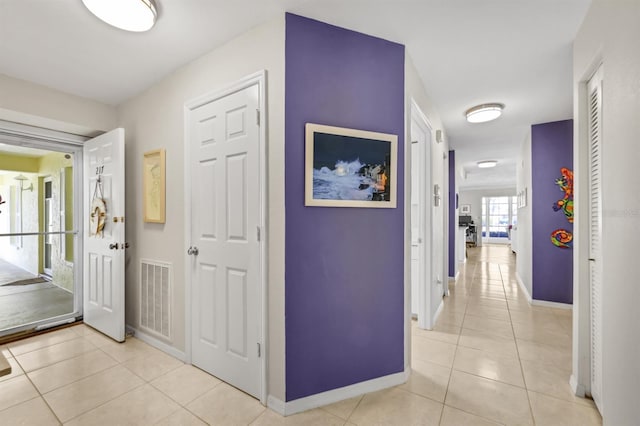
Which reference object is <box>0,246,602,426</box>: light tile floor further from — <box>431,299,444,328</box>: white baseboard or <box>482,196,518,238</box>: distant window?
<box>482,196,518,238</box>: distant window

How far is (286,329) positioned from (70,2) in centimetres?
234

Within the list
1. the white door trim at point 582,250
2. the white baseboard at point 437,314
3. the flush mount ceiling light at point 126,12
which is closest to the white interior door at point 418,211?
the white baseboard at point 437,314

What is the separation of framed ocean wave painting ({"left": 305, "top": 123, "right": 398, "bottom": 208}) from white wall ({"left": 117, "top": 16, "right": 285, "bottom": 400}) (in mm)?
204

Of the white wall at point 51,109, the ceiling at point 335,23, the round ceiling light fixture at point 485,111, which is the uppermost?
the ceiling at point 335,23

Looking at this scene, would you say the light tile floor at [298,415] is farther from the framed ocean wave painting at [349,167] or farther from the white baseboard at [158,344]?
the framed ocean wave painting at [349,167]

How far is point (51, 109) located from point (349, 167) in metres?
3.02

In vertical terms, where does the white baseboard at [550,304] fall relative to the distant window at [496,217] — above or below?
below

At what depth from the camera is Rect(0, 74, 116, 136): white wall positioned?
249 cm

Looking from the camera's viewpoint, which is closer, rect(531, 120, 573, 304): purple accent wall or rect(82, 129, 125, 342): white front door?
rect(82, 129, 125, 342): white front door

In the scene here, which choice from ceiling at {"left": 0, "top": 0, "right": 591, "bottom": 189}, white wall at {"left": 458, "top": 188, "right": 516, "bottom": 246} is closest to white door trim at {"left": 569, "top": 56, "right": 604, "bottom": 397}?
ceiling at {"left": 0, "top": 0, "right": 591, "bottom": 189}

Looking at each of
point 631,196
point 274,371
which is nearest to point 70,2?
point 274,371

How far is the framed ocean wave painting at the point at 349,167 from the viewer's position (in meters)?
1.78

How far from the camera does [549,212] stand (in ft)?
12.7

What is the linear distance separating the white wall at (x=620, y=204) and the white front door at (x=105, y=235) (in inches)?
138
